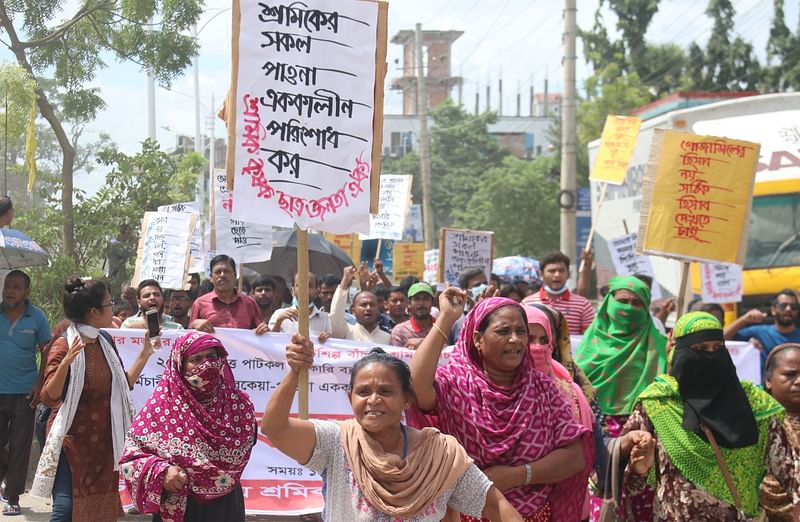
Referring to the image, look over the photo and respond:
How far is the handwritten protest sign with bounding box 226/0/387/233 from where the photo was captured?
173 inches

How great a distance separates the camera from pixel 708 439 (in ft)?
14.1

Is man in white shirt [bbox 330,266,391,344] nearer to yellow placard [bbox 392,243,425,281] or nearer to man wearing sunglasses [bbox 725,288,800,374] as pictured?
man wearing sunglasses [bbox 725,288,800,374]

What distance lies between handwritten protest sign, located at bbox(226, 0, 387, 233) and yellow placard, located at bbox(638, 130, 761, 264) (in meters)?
4.73

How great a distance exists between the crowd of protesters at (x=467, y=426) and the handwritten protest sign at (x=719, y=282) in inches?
232

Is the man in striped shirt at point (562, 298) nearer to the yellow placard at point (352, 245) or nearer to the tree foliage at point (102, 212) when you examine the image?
the tree foliage at point (102, 212)

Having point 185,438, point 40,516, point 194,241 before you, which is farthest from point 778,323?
point 194,241

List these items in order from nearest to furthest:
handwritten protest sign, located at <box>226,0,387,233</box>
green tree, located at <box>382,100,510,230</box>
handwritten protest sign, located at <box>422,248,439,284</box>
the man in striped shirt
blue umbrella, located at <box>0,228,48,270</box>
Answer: handwritten protest sign, located at <box>226,0,387,233</box> < blue umbrella, located at <box>0,228,48,270</box> < the man in striped shirt < handwritten protest sign, located at <box>422,248,439,284</box> < green tree, located at <box>382,100,510,230</box>

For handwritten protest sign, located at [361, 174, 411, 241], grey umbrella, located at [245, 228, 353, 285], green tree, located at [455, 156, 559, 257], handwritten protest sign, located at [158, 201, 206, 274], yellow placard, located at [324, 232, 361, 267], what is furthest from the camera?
green tree, located at [455, 156, 559, 257]

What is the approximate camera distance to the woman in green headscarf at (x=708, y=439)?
4277mm

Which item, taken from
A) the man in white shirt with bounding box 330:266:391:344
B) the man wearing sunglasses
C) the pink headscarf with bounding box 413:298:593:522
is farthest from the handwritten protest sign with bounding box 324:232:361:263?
the pink headscarf with bounding box 413:298:593:522

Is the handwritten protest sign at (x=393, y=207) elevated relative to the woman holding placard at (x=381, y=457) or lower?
elevated

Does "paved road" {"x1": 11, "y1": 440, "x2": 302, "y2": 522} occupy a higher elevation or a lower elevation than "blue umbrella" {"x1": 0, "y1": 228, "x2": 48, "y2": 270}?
lower

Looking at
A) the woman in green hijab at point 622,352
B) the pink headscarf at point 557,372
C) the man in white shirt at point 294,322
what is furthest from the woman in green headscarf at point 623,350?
the man in white shirt at point 294,322

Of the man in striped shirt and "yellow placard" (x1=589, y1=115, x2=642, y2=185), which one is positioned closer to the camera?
the man in striped shirt
